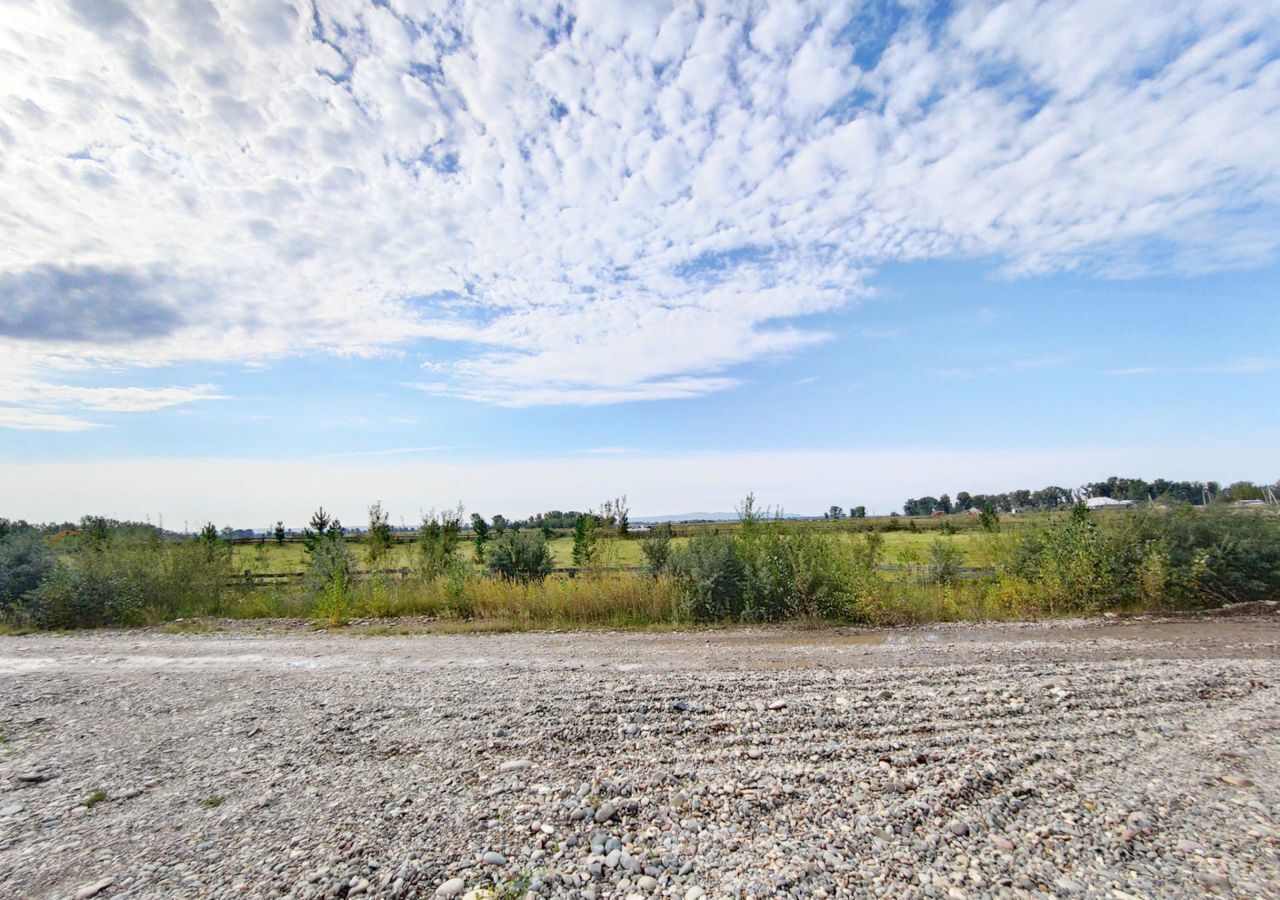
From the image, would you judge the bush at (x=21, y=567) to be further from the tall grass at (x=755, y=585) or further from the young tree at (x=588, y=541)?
the young tree at (x=588, y=541)

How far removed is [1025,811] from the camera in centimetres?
402

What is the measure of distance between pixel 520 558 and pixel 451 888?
48.5 ft

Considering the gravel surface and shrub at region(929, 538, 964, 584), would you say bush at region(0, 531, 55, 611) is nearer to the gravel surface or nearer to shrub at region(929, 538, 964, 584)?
the gravel surface

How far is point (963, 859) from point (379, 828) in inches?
140

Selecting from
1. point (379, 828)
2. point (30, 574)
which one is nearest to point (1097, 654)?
point (379, 828)

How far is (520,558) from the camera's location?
1791 centimetres

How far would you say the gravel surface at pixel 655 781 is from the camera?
3484 mm

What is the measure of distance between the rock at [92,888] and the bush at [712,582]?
10.1 metres

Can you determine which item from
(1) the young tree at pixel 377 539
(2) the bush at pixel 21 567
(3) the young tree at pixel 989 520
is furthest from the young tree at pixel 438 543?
(3) the young tree at pixel 989 520

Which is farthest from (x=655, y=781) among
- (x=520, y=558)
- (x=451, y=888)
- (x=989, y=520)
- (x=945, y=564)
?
(x=989, y=520)

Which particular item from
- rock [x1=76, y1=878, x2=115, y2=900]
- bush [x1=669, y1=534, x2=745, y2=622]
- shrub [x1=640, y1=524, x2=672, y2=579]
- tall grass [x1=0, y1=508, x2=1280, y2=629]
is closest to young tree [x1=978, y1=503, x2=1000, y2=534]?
tall grass [x1=0, y1=508, x2=1280, y2=629]

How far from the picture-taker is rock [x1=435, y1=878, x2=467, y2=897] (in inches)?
131

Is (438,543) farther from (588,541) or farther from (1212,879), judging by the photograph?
(1212,879)

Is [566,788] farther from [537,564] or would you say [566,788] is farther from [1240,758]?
[537,564]
